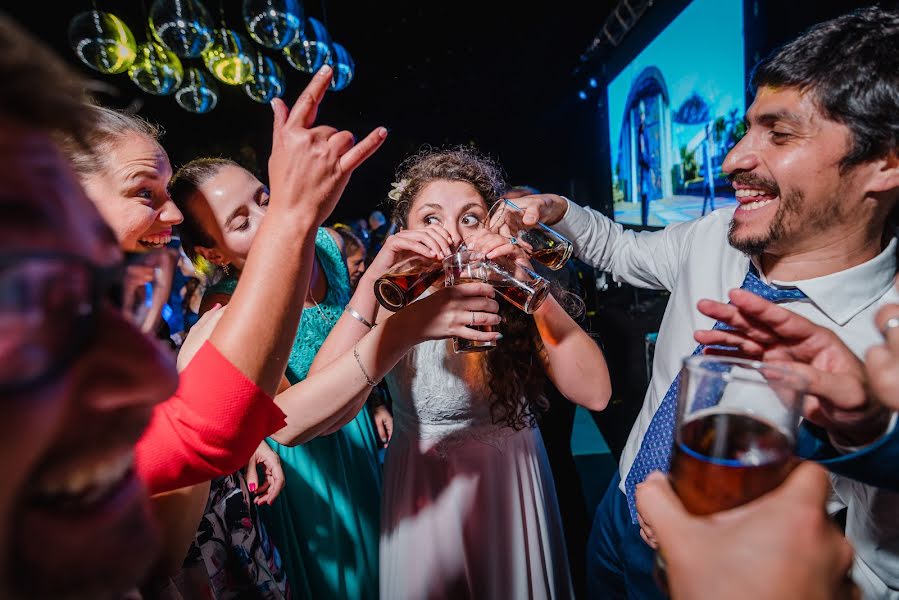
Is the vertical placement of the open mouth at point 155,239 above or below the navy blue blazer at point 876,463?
above

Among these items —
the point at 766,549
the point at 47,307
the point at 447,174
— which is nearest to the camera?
the point at 47,307

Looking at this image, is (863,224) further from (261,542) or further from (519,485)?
(261,542)

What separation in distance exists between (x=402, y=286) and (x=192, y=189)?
1257 mm

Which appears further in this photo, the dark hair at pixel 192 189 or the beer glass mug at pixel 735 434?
the dark hair at pixel 192 189

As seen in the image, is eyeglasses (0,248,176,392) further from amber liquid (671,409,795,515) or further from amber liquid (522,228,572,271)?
amber liquid (522,228,572,271)

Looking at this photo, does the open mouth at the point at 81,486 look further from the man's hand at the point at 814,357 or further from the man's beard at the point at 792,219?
the man's beard at the point at 792,219

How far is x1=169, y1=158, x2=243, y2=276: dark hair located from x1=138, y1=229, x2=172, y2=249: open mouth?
A: 0.30m

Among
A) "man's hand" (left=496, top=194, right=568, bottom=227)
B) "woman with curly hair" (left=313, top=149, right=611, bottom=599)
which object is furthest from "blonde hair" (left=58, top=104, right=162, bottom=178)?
"man's hand" (left=496, top=194, right=568, bottom=227)

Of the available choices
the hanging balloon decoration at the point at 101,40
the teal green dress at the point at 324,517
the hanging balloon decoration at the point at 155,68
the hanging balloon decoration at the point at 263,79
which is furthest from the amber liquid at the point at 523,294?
the hanging balloon decoration at the point at 263,79

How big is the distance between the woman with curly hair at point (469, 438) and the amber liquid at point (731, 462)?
2.66ft

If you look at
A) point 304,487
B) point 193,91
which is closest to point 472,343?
point 304,487

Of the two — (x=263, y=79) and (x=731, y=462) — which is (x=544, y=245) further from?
(x=263, y=79)

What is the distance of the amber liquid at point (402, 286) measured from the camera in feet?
4.03

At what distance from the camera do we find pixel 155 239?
156 centimetres
